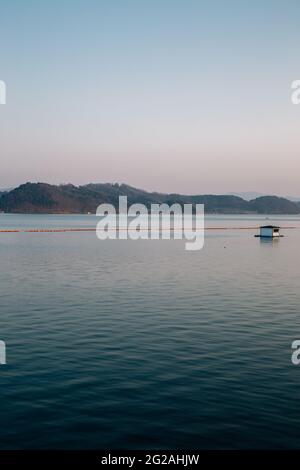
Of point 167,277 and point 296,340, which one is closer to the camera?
point 296,340

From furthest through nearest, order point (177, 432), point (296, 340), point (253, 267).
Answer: point (253, 267), point (296, 340), point (177, 432)

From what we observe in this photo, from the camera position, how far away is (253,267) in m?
89.0

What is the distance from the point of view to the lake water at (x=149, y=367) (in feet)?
67.3

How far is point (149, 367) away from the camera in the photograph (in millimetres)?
29031

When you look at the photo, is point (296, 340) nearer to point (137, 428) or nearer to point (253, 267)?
point (137, 428)

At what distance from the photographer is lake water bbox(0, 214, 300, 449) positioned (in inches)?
808
